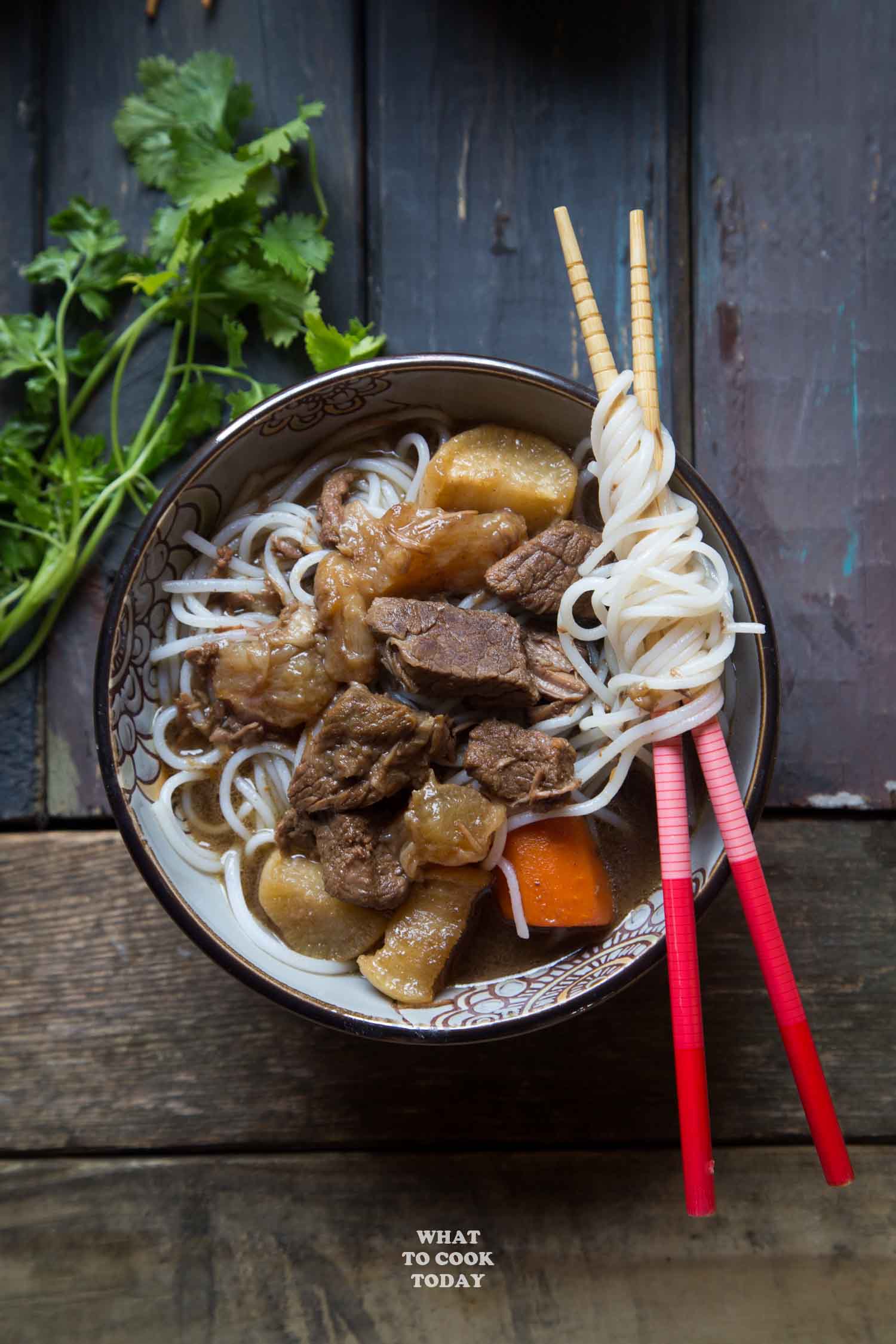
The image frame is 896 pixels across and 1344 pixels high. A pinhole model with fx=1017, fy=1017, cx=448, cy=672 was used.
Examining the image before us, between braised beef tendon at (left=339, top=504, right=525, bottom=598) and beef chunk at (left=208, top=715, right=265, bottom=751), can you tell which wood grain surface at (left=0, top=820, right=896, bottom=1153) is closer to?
beef chunk at (left=208, top=715, right=265, bottom=751)

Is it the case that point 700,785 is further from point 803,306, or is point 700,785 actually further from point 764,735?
point 803,306

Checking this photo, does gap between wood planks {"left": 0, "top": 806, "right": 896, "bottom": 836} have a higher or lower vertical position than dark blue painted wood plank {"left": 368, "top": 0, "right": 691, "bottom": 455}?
lower

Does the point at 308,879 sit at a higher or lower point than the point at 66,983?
higher

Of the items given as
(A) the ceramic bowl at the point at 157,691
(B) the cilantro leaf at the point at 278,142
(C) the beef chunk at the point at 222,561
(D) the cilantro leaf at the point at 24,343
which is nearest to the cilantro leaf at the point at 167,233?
(B) the cilantro leaf at the point at 278,142

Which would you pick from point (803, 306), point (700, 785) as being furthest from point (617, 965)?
point (803, 306)

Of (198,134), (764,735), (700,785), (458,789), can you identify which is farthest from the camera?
(198,134)

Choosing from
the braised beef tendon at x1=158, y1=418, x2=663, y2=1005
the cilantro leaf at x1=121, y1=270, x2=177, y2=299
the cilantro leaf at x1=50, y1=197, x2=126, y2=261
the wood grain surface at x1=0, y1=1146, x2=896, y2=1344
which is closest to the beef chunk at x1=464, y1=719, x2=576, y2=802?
the braised beef tendon at x1=158, y1=418, x2=663, y2=1005

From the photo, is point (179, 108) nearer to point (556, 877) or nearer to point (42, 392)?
point (42, 392)
